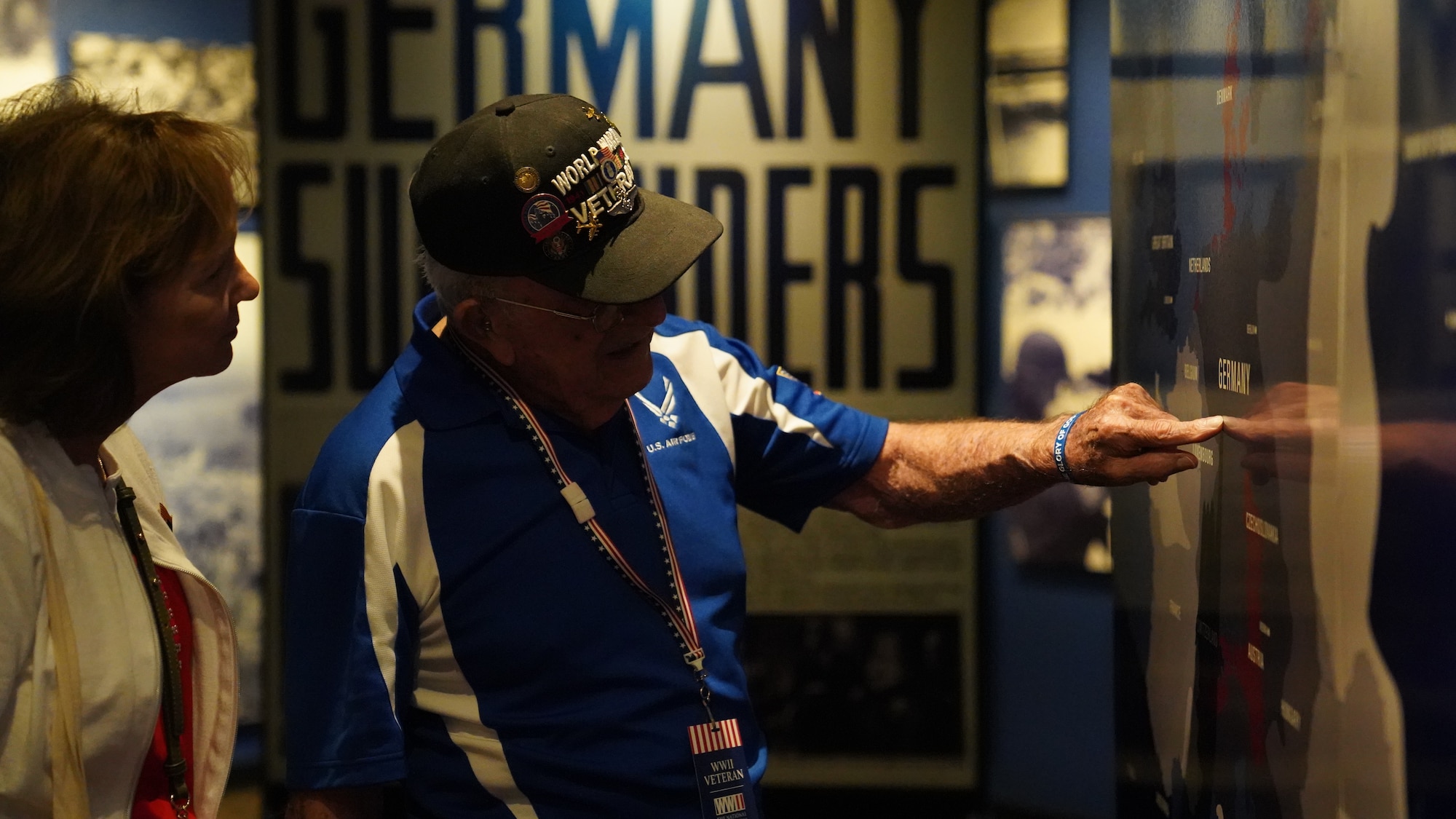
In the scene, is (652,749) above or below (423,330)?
below

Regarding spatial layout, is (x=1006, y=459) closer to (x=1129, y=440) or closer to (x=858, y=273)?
(x=1129, y=440)

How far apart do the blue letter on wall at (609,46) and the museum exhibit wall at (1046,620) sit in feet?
2.62

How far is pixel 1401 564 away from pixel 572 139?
0.90m

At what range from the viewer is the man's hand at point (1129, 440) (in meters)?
1.30

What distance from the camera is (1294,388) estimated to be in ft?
3.43

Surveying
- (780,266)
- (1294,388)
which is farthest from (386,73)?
(1294,388)

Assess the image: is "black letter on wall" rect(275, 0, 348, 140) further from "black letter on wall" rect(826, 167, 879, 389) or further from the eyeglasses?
the eyeglasses

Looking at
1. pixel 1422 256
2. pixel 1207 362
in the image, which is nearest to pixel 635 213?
pixel 1207 362

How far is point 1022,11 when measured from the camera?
2.85 m

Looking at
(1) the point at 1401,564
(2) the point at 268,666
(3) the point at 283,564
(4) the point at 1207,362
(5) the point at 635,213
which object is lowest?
(2) the point at 268,666

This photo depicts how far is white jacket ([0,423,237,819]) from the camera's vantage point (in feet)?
3.34

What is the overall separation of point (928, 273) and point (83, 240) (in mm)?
2166

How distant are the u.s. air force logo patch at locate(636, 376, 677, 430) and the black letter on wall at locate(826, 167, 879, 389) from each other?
1.47m

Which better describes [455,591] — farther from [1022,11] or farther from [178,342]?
[1022,11]
